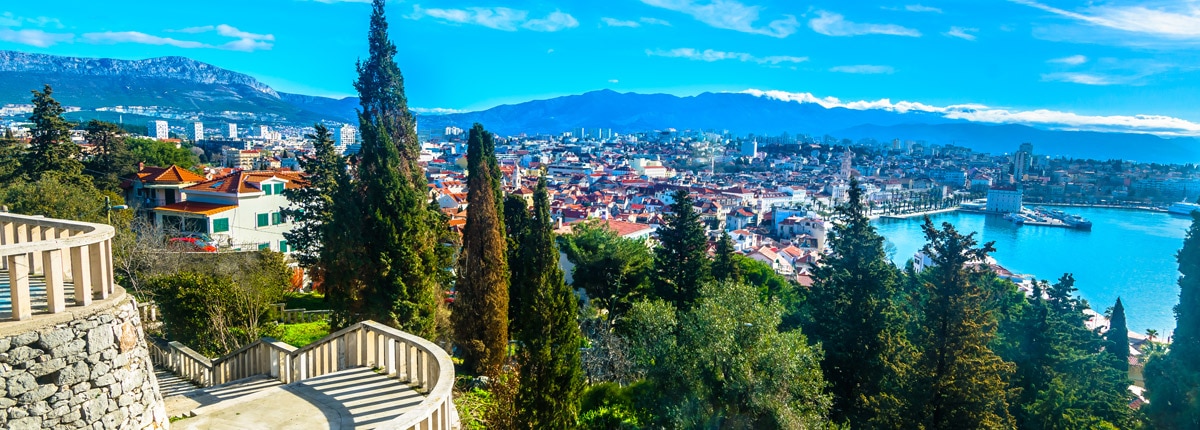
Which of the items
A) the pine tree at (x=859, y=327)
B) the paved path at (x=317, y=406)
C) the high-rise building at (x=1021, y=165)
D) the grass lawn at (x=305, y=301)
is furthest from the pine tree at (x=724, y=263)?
the high-rise building at (x=1021, y=165)

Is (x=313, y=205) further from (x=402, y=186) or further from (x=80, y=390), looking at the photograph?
(x=80, y=390)

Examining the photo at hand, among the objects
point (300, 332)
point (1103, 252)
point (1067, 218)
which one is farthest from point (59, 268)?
point (1067, 218)

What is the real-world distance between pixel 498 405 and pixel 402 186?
507 cm

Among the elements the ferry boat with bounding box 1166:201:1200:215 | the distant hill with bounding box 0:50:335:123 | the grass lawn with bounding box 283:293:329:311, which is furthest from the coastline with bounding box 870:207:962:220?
the distant hill with bounding box 0:50:335:123

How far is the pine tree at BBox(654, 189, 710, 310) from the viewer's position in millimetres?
17984

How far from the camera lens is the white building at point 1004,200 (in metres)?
100

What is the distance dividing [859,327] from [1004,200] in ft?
336

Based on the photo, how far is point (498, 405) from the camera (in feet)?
27.3

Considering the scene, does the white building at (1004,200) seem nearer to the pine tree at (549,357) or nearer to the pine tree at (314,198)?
the pine tree at (314,198)

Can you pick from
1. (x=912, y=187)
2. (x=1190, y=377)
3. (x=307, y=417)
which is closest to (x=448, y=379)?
(x=307, y=417)

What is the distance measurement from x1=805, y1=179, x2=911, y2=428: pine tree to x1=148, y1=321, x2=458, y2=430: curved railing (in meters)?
9.12

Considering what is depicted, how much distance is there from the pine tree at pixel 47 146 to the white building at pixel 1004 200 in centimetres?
11069

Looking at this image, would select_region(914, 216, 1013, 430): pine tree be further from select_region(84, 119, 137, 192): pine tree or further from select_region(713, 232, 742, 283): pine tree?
select_region(84, 119, 137, 192): pine tree

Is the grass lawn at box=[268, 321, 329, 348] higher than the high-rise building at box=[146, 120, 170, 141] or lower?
lower
